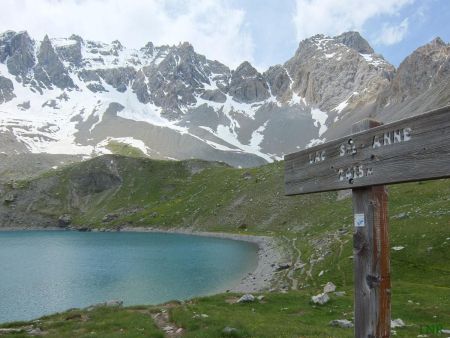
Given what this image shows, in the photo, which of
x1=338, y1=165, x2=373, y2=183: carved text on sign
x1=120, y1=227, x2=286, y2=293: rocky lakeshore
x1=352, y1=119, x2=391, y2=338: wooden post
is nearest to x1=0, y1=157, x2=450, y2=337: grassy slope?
x1=120, y1=227, x2=286, y2=293: rocky lakeshore

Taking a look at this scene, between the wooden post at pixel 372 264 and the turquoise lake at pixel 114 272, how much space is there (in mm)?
42314

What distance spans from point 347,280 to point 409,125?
37.3m

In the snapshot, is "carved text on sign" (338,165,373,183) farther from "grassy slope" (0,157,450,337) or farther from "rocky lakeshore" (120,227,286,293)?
"rocky lakeshore" (120,227,286,293)

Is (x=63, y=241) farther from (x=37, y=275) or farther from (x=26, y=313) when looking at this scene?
(x=26, y=313)

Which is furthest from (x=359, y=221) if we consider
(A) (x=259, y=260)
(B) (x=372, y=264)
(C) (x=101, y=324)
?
(A) (x=259, y=260)

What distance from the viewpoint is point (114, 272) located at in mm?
67812

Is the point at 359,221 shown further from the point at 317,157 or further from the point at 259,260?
the point at 259,260

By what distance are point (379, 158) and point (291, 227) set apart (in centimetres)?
9923

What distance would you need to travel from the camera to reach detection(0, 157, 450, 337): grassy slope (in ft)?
80.9

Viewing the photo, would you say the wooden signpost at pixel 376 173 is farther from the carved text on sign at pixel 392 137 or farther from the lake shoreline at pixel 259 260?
the lake shoreline at pixel 259 260

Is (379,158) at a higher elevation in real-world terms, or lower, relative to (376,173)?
higher

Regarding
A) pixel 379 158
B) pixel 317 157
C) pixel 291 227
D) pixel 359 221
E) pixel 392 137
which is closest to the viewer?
pixel 392 137

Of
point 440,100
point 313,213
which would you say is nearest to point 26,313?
point 313,213

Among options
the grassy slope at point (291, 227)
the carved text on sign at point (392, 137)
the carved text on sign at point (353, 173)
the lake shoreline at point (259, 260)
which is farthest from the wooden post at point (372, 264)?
the lake shoreline at point (259, 260)
